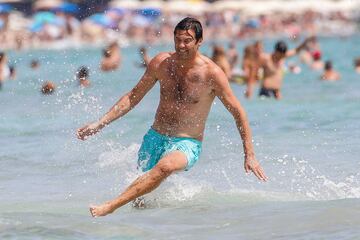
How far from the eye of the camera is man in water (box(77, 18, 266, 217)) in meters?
6.96

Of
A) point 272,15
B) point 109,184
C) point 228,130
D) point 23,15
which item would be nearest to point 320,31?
point 272,15

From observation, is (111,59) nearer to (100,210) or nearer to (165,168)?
(165,168)

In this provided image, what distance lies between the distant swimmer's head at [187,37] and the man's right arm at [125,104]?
0.34 metres

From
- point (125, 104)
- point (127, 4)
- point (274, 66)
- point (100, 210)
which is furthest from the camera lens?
point (127, 4)

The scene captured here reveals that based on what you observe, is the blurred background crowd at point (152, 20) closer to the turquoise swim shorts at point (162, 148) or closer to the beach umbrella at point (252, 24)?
the beach umbrella at point (252, 24)

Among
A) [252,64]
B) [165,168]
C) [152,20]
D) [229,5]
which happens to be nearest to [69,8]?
[152,20]

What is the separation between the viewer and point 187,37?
6.89 meters

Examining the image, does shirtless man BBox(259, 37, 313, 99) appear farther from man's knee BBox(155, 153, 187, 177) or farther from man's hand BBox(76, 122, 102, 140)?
man's knee BBox(155, 153, 187, 177)

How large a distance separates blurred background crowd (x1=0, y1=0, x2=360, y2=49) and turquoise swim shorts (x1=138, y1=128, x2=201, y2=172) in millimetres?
36843

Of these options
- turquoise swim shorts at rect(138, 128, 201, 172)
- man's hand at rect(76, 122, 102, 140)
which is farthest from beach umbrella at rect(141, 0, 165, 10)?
man's hand at rect(76, 122, 102, 140)

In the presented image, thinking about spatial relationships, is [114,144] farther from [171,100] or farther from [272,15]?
[272,15]

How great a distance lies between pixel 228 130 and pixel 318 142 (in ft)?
6.17

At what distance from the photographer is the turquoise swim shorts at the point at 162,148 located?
7.12m

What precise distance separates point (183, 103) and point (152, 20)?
49.6 meters
